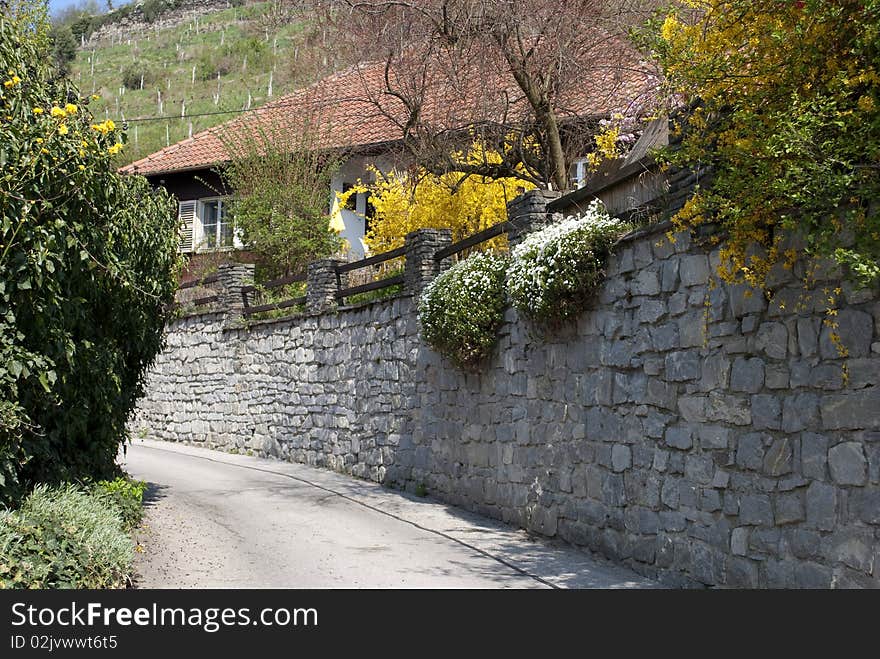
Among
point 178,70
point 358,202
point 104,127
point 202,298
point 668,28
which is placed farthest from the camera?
point 178,70

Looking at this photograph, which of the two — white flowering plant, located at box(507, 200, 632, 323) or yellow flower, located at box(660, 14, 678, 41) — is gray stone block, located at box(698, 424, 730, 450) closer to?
white flowering plant, located at box(507, 200, 632, 323)

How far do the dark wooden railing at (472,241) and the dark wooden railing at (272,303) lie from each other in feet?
15.8

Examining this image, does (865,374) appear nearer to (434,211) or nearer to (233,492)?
(233,492)

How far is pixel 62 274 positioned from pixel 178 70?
7001 cm

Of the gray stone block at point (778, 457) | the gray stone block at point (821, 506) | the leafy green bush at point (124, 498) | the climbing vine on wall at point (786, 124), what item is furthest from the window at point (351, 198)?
the gray stone block at point (821, 506)

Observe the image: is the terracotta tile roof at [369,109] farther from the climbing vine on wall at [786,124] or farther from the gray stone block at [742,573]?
the gray stone block at [742,573]

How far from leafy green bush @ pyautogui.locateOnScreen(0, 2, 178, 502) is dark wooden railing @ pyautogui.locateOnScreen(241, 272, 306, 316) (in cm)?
630

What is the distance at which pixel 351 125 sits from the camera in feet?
65.4

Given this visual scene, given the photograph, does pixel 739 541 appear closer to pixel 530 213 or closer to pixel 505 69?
pixel 530 213

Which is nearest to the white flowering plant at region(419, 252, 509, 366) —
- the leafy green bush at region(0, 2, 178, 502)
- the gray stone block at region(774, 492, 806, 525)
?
the leafy green bush at region(0, 2, 178, 502)

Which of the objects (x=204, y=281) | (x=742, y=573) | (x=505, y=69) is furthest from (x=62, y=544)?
(x=204, y=281)

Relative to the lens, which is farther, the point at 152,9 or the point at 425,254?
the point at 152,9

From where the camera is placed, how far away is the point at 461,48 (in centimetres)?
1271

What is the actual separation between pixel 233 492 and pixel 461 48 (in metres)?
6.85
